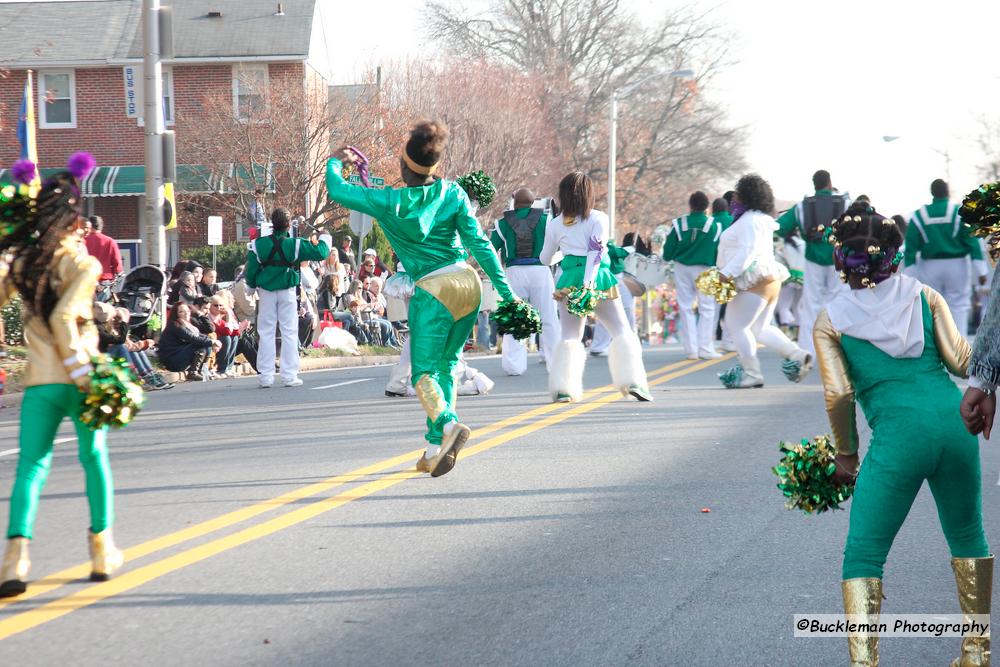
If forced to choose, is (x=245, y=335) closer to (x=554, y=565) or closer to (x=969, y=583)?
(x=554, y=565)

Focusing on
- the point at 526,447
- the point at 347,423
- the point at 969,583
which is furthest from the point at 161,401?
the point at 969,583

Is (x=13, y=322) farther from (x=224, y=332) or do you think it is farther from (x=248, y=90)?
(x=248, y=90)

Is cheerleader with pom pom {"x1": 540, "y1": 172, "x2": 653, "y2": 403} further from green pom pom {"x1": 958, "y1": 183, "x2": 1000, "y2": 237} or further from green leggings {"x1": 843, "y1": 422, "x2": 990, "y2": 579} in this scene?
green leggings {"x1": 843, "y1": 422, "x2": 990, "y2": 579}

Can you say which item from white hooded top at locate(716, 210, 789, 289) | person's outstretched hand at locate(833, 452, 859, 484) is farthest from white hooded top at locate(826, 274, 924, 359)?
white hooded top at locate(716, 210, 789, 289)

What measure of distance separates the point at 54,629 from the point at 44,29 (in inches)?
1596

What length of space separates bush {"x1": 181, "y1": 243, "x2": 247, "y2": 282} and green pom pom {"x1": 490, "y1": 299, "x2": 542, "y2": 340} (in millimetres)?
28738

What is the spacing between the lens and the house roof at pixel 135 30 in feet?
130

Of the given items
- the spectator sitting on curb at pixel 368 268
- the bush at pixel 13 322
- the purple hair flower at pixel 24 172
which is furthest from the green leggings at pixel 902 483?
Result: the spectator sitting on curb at pixel 368 268

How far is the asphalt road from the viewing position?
492 centimetres

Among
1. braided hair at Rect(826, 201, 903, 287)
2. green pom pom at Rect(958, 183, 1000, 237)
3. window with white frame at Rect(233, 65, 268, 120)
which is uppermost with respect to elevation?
window with white frame at Rect(233, 65, 268, 120)

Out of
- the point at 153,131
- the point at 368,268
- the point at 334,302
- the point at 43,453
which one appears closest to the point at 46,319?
the point at 43,453

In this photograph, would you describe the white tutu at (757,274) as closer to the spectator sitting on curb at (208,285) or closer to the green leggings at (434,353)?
the green leggings at (434,353)

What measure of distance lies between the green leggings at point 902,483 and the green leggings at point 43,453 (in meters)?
3.05

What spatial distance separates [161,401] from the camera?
46.9ft
